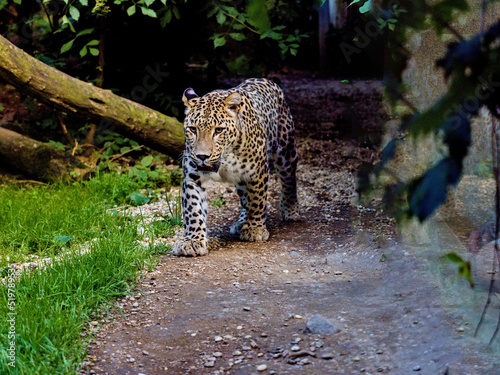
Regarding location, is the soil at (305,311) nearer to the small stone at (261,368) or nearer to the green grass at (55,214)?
the small stone at (261,368)

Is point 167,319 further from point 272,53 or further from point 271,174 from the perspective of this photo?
point 272,53

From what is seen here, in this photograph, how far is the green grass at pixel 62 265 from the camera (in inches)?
131

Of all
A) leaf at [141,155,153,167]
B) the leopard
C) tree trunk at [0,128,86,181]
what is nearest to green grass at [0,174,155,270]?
tree trunk at [0,128,86,181]

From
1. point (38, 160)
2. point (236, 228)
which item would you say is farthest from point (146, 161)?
point (236, 228)

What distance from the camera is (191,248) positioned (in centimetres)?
516

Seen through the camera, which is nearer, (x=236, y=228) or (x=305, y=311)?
(x=305, y=311)

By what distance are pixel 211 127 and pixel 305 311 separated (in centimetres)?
194

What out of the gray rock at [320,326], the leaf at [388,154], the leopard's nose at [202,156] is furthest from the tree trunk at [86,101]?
the leaf at [388,154]

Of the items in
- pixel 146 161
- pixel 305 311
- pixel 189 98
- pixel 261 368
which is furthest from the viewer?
pixel 146 161

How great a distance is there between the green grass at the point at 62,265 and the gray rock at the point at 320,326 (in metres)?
1.38

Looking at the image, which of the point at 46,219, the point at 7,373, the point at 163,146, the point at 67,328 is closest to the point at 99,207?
the point at 46,219

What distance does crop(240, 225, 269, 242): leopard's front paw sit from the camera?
18.3 ft

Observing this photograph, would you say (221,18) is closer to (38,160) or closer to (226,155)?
(226,155)

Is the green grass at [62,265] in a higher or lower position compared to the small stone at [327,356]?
lower
